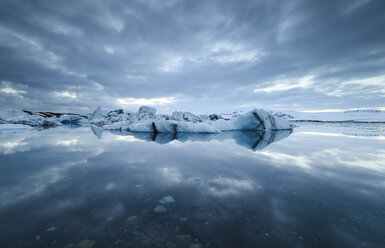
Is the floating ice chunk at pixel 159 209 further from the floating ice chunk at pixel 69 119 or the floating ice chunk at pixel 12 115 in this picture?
the floating ice chunk at pixel 12 115

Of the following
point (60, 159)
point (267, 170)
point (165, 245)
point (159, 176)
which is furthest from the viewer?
point (60, 159)

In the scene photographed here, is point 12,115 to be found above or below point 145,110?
below

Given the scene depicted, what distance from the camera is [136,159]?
3285mm

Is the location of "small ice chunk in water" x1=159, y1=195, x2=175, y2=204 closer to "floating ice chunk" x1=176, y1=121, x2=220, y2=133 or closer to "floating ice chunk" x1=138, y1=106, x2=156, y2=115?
"floating ice chunk" x1=176, y1=121, x2=220, y2=133

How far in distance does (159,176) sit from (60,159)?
89.4 inches

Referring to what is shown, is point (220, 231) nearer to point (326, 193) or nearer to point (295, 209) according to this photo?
point (295, 209)

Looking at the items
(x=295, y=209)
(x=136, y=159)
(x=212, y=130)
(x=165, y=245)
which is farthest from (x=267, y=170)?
(x=212, y=130)

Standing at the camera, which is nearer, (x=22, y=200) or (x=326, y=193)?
(x=22, y=200)

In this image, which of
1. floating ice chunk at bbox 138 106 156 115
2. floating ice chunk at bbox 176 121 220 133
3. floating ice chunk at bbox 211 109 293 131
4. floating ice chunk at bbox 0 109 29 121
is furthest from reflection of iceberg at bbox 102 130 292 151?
floating ice chunk at bbox 0 109 29 121

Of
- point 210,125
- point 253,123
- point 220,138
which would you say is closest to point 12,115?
point 210,125

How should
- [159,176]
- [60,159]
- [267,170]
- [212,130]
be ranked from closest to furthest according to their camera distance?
[159,176], [267,170], [60,159], [212,130]

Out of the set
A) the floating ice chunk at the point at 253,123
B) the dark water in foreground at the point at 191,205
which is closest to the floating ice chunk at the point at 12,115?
the floating ice chunk at the point at 253,123

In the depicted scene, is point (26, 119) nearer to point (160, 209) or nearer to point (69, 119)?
point (69, 119)

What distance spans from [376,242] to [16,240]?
96.9 inches
